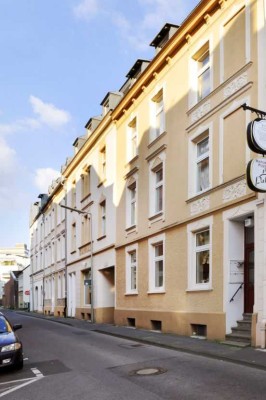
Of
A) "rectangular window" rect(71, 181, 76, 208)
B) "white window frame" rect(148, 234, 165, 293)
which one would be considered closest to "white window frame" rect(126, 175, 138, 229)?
"white window frame" rect(148, 234, 165, 293)

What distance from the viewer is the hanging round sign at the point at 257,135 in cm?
1269

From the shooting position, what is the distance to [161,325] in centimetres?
1983

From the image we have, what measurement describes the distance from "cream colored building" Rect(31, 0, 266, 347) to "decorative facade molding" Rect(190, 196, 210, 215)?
0.12ft

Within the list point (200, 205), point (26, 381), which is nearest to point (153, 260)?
point (200, 205)

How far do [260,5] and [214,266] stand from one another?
8.10 metres

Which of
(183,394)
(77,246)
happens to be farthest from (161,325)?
(77,246)

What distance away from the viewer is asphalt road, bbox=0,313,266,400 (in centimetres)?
843

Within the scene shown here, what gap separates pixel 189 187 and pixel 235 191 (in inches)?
123

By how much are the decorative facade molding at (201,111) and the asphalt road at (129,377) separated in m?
8.16

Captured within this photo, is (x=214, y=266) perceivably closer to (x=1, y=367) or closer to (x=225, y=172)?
(x=225, y=172)

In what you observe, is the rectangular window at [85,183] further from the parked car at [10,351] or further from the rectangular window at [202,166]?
the parked car at [10,351]

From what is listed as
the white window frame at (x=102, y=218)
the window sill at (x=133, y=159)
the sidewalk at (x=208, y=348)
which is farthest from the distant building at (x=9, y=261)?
the sidewalk at (x=208, y=348)

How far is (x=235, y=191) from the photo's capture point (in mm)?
15109

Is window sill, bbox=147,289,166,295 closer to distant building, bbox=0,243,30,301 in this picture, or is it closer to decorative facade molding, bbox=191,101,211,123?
decorative facade molding, bbox=191,101,211,123
